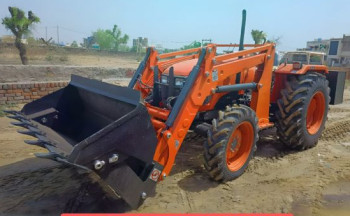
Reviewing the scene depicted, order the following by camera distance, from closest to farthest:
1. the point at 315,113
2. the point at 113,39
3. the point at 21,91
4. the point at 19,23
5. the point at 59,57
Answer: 1. the point at 315,113
2. the point at 21,91
3. the point at 19,23
4. the point at 59,57
5. the point at 113,39

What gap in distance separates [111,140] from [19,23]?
1519 centimetres

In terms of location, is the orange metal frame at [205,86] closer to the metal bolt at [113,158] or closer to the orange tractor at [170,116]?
the orange tractor at [170,116]

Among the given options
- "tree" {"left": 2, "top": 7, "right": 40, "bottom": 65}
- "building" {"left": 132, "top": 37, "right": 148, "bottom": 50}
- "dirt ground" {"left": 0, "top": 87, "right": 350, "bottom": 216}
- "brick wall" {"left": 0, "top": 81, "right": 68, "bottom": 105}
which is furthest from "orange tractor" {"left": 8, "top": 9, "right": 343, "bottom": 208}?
"building" {"left": 132, "top": 37, "right": 148, "bottom": 50}

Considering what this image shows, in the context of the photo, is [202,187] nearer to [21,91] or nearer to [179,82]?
[179,82]

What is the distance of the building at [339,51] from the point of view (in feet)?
112

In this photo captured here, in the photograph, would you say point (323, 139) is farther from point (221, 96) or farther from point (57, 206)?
point (57, 206)

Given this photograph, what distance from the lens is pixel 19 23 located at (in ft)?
48.9

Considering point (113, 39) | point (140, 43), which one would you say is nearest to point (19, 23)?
point (140, 43)

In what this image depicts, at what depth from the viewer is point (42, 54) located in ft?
79.8

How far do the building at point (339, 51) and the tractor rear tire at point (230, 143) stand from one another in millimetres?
34879

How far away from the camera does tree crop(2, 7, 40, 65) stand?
14.8 metres

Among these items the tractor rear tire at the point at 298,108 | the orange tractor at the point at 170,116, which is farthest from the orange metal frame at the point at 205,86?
the tractor rear tire at the point at 298,108

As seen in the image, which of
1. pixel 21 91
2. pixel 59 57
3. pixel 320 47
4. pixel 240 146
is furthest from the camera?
pixel 320 47

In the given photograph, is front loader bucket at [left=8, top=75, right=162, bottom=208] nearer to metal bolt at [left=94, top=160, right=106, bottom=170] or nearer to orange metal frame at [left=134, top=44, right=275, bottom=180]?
metal bolt at [left=94, top=160, right=106, bottom=170]
